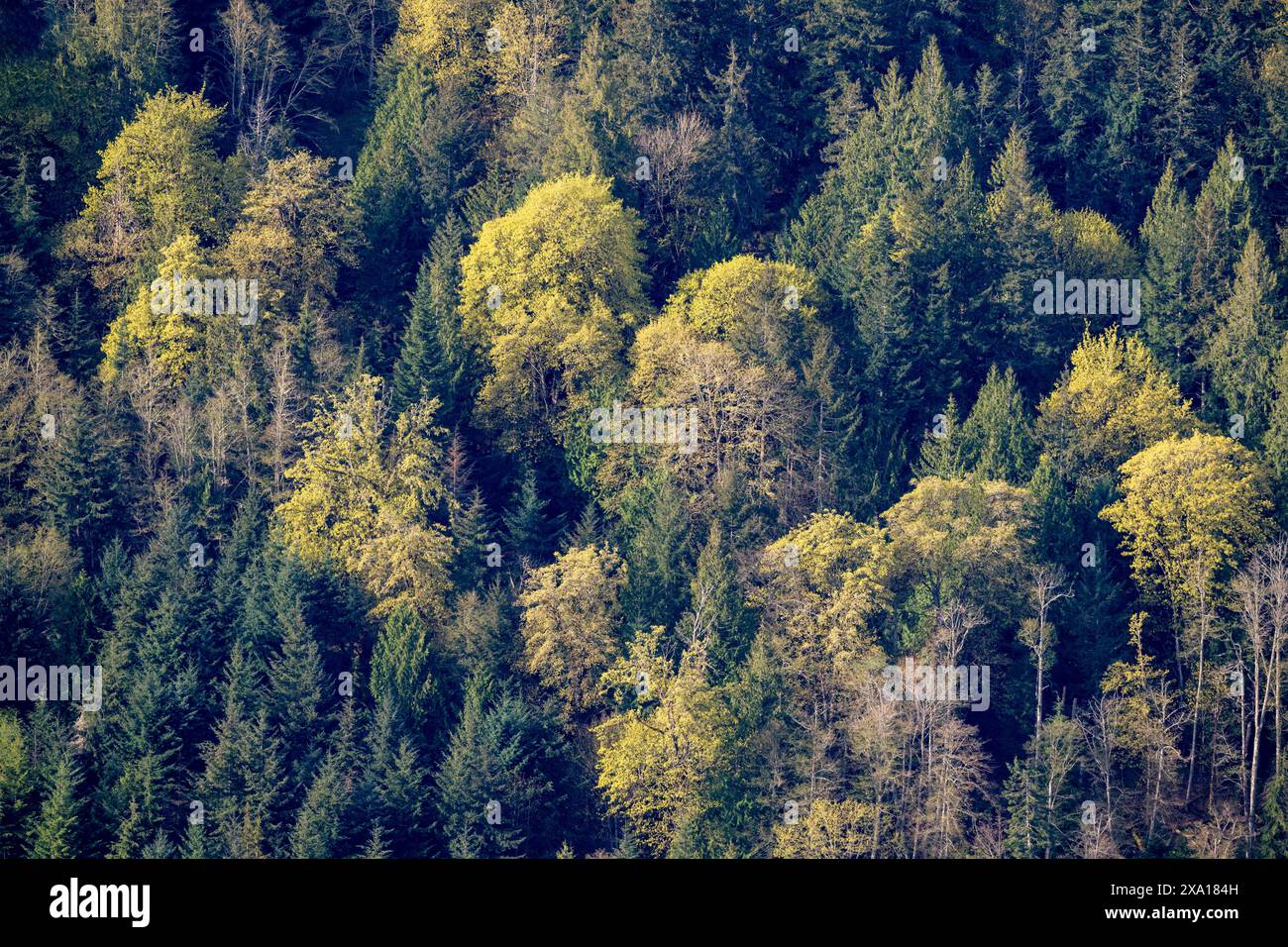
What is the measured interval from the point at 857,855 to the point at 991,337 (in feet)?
81.4

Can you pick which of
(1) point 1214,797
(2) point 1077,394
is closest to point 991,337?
(2) point 1077,394

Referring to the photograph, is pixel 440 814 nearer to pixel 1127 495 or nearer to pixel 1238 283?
pixel 1127 495

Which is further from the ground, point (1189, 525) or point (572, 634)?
point (1189, 525)

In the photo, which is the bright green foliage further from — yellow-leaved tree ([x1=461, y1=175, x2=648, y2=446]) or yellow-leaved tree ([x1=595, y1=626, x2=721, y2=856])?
yellow-leaved tree ([x1=461, y1=175, x2=648, y2=446])

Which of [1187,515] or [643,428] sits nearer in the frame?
[1187,515]

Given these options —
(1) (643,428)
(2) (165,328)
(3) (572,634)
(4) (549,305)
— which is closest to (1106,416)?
(1) (643,428)

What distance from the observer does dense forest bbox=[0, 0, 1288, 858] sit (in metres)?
99.8

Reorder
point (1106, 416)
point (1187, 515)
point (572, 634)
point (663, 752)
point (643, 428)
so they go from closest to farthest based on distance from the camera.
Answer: point (663, 752) < point (572, 634) < point (1187, 515) < point (643, 428) < point (1106, 416)

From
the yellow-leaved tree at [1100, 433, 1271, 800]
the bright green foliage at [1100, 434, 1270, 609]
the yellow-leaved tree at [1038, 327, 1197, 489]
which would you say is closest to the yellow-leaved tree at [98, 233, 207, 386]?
the yellow-leaved tree at [1038, 327, 1197, 489]

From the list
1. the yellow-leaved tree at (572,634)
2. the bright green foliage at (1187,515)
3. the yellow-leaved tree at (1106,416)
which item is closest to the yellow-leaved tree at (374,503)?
the yellow-leaved tree at (572,634)

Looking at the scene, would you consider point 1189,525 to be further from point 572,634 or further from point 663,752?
point 572,634

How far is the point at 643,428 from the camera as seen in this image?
108 metres

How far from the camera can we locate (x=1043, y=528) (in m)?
106

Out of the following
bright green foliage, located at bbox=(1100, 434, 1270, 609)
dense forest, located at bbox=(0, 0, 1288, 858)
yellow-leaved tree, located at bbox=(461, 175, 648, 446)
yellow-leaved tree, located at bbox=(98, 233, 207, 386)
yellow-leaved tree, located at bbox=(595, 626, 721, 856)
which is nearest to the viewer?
yellow-leaved tree, located at bbox=(595, 626, 721, 856)
